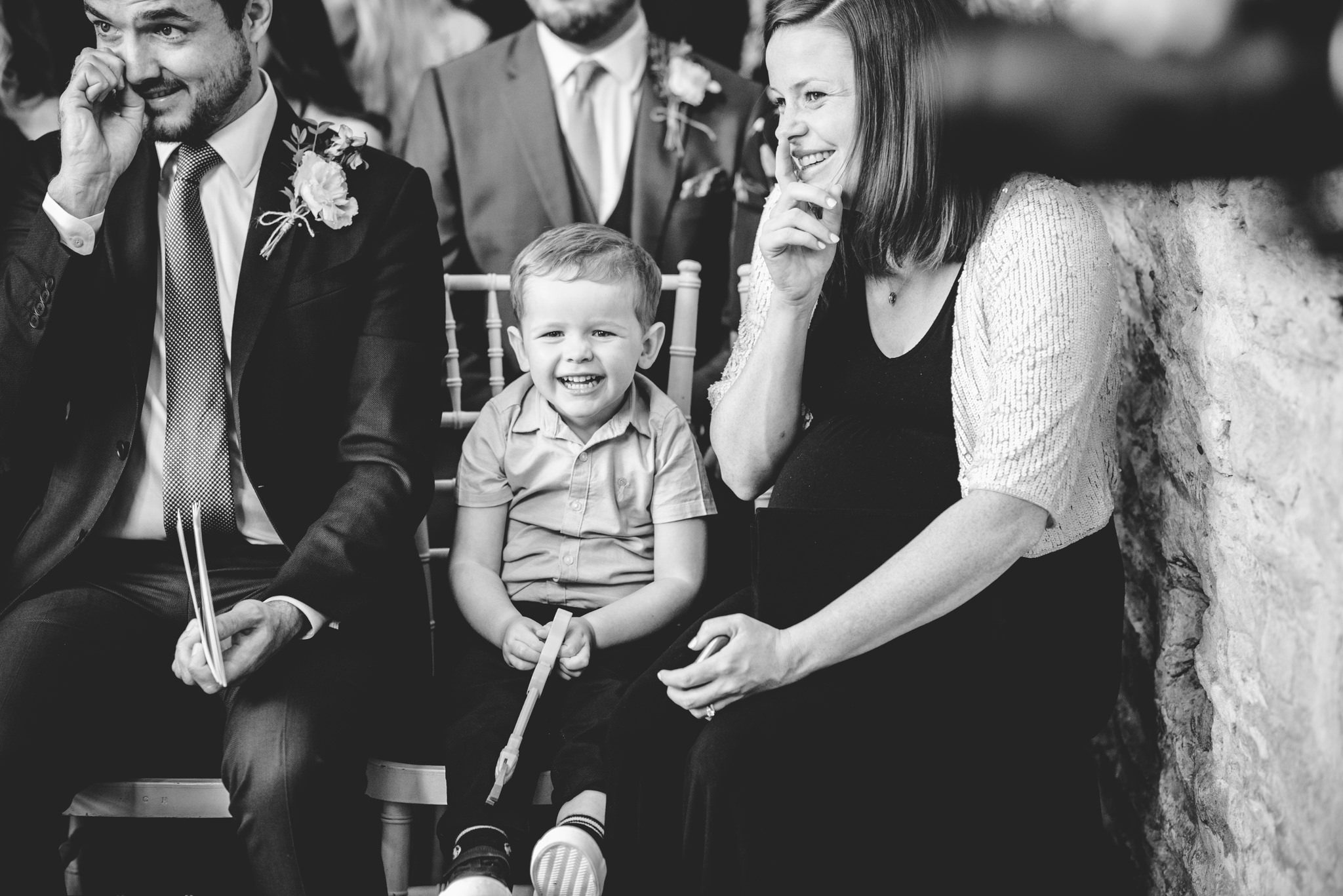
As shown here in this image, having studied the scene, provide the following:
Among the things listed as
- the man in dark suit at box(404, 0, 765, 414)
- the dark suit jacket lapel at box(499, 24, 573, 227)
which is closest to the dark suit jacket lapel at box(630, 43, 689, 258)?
the man in dark suit at box(404, 0, 765, 414)

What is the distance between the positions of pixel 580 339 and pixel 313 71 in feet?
3.39

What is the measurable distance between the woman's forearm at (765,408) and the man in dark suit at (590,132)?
27.7 inches

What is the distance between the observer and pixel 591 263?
1.99m

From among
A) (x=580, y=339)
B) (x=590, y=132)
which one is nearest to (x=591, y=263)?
(x=580, y=339)

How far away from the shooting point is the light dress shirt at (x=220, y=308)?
1.98 m

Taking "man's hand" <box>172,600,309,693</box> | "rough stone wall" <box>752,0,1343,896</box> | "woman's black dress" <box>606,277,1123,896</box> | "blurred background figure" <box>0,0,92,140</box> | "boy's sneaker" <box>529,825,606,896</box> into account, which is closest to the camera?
"rough stone wall" <box>752,0,1343,896</box>

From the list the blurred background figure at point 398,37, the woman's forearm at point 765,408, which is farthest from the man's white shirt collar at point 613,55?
the woman's forearm at point 765,408

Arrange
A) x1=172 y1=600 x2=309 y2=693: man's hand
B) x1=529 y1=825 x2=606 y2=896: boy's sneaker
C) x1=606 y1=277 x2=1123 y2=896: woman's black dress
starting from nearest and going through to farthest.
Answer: x1=606 y1=277 x2=1123 y2=896: woman's black dress
x1=529 y1=825 x2=606 y2=896: boy's sneaker
x1=172 y1=600 x2=309 y2=693: man's hand

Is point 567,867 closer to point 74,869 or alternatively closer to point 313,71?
point 74,869

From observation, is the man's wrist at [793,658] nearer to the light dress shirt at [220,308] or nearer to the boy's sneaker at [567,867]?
the boy's sneaker at [567,867]

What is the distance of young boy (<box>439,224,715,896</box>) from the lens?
188 cm

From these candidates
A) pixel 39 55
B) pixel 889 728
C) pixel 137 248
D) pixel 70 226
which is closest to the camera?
pixel 889 728

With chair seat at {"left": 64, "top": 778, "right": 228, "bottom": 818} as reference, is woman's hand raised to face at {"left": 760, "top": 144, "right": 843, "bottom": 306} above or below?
above

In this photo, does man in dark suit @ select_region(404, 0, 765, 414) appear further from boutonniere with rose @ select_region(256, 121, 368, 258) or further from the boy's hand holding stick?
the boy's hand holding stick
